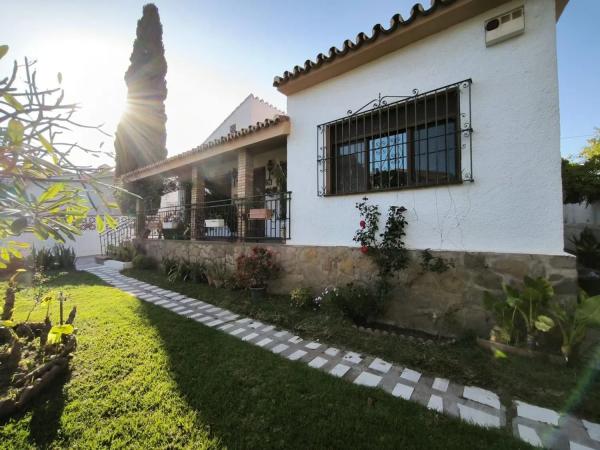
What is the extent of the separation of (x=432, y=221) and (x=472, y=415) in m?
2.56

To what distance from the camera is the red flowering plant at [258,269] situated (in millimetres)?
5523

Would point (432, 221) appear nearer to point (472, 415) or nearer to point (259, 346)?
point (472, 415)

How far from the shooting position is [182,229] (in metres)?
9.22

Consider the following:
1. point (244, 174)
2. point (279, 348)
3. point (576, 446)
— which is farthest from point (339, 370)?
point (244, 174)

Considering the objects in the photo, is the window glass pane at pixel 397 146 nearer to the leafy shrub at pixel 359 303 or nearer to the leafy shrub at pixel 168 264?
the leafy shrub at pixel 359 303

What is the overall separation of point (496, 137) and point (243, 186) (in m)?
5.53

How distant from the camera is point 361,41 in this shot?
14.4 feet

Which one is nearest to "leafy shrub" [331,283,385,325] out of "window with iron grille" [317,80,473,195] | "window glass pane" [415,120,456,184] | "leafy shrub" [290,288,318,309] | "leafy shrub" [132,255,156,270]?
"leafy shrub" [290,288,318,309]

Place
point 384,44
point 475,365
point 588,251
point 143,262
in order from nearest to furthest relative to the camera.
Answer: point 475,365 < point 384,44 < point 588,251 < point 143,262

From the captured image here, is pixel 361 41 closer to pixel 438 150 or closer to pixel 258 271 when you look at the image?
pixel 438 150

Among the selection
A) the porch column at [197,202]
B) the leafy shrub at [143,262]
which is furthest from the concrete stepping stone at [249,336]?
the leafy shrub at [143,262]

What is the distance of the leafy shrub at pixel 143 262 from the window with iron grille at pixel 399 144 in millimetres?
7893

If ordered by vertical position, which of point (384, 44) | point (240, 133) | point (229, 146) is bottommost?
point (229, 146)

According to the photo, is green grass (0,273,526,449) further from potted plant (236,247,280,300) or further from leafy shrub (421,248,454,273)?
potted plant (236,247,280,300)
